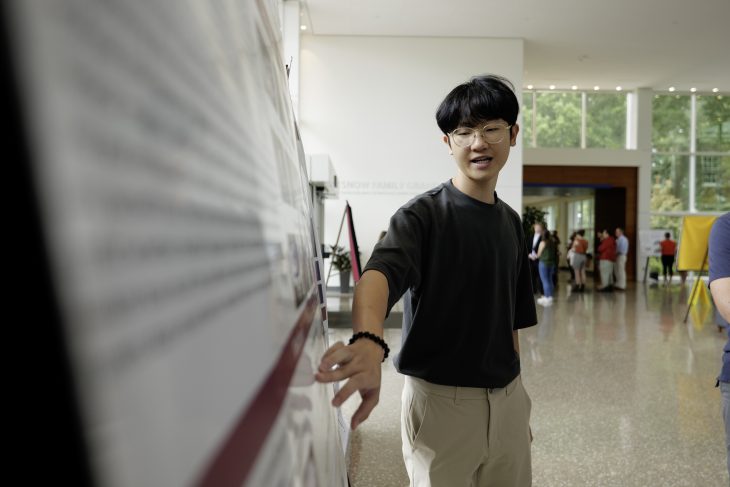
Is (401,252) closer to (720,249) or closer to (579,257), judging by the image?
(720,249)

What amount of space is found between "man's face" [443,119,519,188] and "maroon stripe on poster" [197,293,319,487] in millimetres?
1146

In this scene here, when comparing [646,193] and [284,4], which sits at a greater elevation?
[284,4]

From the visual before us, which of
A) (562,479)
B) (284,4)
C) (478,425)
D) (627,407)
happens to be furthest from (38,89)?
(284,4)

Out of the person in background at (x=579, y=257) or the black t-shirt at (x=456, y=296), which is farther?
the person in background at (x=579, y=257)

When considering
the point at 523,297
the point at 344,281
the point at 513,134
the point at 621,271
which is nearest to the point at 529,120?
the point at 621,271

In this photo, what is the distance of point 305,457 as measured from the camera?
21.5 inches

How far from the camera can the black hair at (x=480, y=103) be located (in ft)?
5.27

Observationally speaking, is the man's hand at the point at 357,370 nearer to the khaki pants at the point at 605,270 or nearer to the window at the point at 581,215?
the khaki pants at the point at 605,270

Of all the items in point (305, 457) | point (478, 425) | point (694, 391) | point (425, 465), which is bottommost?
point (694, 391)

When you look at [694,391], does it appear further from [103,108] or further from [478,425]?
[103,108]

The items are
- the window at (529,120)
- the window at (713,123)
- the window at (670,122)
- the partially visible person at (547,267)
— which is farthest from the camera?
the window at (713,123)

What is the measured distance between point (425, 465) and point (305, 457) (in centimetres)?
121

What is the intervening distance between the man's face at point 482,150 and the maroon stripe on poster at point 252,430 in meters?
1.15

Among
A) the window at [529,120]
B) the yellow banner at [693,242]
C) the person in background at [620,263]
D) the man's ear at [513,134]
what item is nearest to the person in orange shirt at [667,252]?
the person in background at [620,263]
